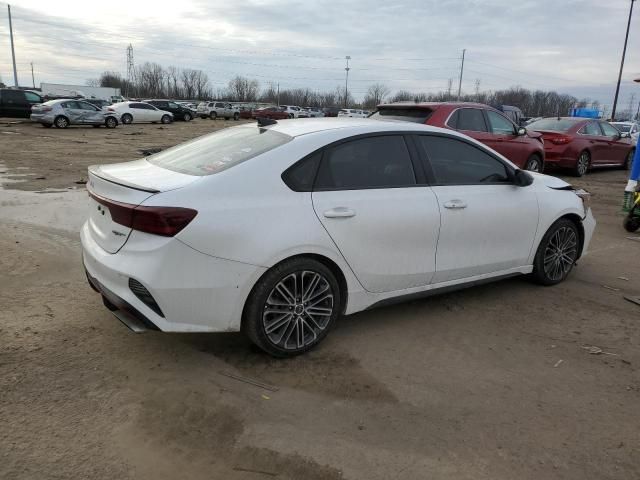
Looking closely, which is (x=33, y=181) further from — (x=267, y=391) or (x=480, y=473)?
(x=480, y=473)

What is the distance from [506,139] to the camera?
10484 millimetres

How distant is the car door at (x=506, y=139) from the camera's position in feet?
33.5

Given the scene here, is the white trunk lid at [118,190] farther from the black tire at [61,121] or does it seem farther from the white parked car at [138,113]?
the white parked car at [138,113]

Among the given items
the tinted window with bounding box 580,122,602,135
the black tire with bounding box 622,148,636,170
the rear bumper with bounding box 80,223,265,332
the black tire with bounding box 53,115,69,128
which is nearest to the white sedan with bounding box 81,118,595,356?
the rear bumper with bounding box 80,223,265,332

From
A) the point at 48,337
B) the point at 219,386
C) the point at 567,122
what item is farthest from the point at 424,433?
the point at 567,122

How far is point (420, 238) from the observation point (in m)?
4.03

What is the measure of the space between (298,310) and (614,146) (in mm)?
14157

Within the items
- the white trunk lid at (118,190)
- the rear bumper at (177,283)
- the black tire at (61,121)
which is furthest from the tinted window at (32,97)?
the rear bumper at (177,283)

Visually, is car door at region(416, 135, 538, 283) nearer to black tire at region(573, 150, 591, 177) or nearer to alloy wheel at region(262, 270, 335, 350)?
alloy wheel at region(262, 270, 335, 350)

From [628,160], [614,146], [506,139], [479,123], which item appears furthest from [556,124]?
[479,123]

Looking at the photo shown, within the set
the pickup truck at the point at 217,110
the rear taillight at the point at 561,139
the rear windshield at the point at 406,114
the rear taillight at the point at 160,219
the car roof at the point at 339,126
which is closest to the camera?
the rear taillight at the point at 160,219

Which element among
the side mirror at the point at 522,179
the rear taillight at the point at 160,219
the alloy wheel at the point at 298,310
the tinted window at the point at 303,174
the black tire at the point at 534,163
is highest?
the tinted window at the point at 303,174

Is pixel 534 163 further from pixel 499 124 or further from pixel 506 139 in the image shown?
pixel 499 124

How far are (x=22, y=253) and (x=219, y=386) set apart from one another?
356 centimetres
